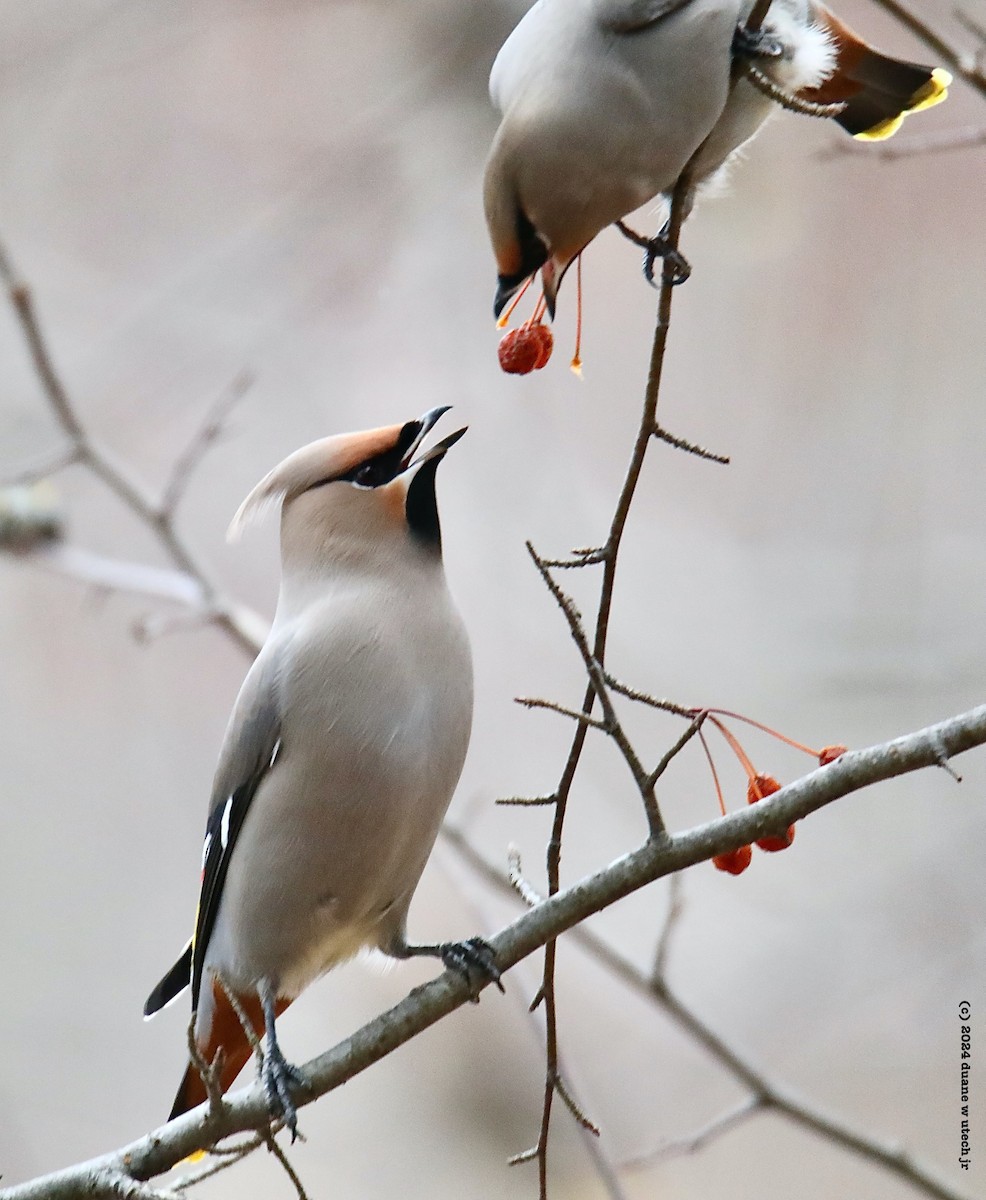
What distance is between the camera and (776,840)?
6.50ft

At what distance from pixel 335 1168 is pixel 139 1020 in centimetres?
92

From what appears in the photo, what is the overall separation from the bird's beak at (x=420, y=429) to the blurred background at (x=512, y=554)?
237cm

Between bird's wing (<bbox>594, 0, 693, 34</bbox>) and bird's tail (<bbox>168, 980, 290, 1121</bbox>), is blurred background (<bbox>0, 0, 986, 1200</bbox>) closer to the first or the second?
bird's tail (<bbox>168, 980, 290, 1121</bbox>)

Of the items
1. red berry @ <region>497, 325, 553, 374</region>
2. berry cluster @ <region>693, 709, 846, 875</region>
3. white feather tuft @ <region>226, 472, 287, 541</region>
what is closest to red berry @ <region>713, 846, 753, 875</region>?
berry cluster @ <region>693, 709, 846, 875</region>

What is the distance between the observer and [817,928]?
4.94 meters

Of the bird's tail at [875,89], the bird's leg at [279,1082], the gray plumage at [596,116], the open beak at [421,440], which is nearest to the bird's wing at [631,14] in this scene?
the gray plumage at [596,116]

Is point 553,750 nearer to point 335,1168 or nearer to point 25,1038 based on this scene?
point 335,1168

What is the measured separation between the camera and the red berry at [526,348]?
7.66ft

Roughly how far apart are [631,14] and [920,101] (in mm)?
798

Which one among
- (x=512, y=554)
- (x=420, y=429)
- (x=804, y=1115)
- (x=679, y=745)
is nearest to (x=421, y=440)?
(x=420, y=429)

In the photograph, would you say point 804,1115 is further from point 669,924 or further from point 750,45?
point 750,45

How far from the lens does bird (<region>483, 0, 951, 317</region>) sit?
7.04 feet

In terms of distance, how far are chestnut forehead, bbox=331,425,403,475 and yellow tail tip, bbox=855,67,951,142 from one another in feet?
3.60

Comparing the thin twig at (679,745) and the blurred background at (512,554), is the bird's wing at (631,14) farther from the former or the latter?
the blurred background at (512,554)
